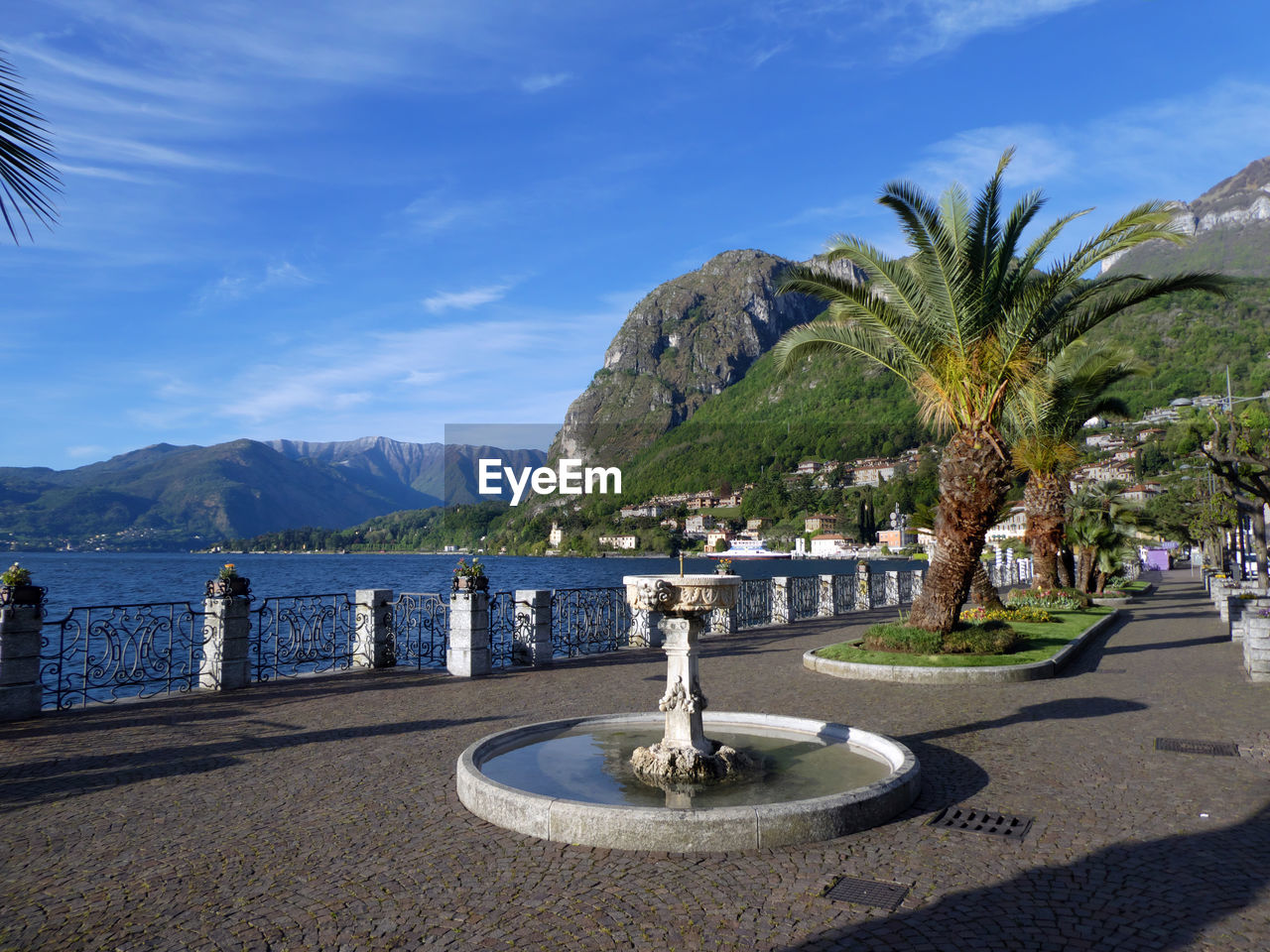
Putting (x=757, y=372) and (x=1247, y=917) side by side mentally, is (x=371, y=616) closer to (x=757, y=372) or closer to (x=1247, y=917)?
(x=1247, y=917)

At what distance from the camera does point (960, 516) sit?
13.5 metres

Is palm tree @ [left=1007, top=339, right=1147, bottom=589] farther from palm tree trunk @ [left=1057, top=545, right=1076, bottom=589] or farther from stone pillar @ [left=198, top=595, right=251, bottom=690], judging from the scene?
stone pillar @ [left=198, top=595, right=251, bottom=690]

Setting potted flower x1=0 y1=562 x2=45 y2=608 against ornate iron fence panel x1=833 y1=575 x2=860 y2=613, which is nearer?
potted flower x1=0 y1=562 x2=45 y2=608

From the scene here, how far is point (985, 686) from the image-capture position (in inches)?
463

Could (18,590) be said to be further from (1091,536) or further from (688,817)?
(1091,536)

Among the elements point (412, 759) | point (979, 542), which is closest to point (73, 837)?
point (412, 759)

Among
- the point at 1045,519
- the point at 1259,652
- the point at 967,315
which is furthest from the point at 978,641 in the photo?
the point at 1045,519

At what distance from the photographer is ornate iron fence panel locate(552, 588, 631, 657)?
15775 mm

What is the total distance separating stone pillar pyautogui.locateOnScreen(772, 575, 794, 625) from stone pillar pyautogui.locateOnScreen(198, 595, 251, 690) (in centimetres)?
1472

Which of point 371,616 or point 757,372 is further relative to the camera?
point 757,372

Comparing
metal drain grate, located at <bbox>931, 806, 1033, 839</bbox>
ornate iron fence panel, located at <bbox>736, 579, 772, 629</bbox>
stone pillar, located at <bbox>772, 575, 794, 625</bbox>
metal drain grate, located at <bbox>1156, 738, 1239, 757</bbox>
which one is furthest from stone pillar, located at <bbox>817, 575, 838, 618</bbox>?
metal drain grate, located at <bbox>931, 806, 1033, 839</bbox>

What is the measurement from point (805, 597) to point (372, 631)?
1470 centimetres

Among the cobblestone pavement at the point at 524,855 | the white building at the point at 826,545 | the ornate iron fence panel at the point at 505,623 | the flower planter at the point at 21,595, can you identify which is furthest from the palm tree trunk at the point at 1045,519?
the white building at the point at 826,545

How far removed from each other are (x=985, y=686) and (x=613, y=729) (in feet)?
21.7
